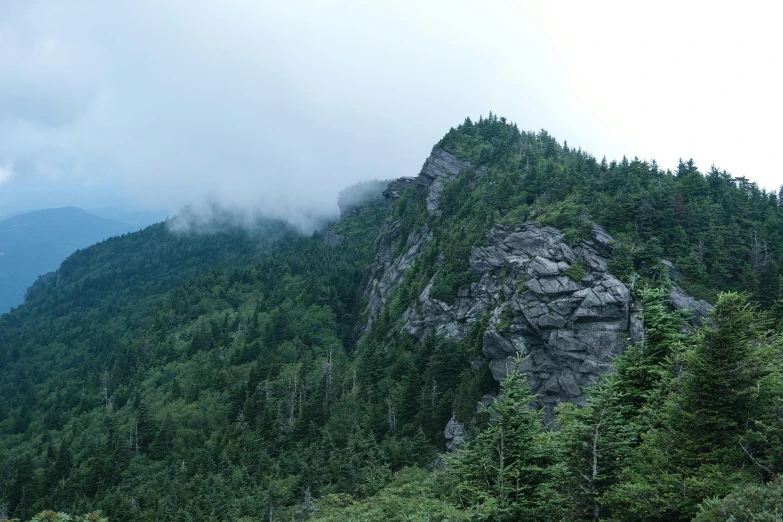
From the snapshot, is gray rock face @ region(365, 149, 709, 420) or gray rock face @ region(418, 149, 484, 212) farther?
gray rock face @ region(418, 149, 484, 212)

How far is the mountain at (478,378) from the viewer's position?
19016mm

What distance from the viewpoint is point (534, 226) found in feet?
235

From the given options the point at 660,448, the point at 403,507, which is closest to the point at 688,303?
the point at 403,507

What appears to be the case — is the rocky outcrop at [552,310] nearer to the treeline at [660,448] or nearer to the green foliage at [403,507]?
the green foliage at [403,507]

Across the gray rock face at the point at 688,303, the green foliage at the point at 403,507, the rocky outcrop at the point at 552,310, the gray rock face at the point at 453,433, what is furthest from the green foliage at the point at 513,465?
the gray rock face at the point at 688,303

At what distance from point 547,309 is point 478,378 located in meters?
12.3

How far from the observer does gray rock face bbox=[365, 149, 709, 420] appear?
55.5 m

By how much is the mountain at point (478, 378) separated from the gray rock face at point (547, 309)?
0.29 metres

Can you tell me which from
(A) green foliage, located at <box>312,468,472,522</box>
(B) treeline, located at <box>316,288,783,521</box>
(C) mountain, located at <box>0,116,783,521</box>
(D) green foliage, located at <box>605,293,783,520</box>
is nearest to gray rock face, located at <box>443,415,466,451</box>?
(C) mountain, located at <box>0,116,783,521</box>

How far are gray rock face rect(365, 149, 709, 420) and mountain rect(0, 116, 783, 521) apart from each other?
286 mm

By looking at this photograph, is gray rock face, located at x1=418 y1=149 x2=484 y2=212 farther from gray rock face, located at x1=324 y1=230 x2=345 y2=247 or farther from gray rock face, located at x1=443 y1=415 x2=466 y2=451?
gray rock face, located at x1=443 y1=415 x2=466 y2=451

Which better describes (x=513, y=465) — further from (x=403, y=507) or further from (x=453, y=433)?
(x=453, y=433)

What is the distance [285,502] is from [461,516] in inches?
1776

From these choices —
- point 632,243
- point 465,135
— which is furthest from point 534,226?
point 465,135
